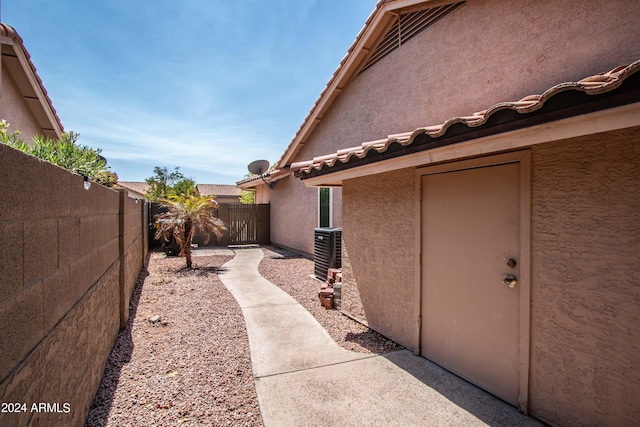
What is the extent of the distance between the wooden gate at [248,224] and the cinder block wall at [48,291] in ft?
45.3

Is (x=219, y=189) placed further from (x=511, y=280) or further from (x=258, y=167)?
(x=511, y=280)

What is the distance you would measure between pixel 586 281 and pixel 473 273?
1146 mm

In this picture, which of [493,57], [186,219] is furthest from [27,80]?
[493,57]

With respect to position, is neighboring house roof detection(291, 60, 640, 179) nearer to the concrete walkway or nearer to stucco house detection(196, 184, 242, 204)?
the concrete walkway

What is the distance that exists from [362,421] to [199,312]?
4.24 metres

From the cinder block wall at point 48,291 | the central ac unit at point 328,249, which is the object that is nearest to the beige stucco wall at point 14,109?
the cinder block wall at point 48,291

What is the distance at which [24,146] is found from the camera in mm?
3098

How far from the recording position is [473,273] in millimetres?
3875

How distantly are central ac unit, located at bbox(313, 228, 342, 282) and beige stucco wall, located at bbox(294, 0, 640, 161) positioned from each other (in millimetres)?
2769

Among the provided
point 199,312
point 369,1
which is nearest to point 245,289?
point 199,312

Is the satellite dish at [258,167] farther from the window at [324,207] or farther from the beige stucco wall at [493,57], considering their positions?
the beige stucco wall at [493,57]

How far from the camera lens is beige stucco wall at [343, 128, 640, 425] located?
8.61 ft

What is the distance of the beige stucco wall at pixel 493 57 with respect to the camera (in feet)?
11.7

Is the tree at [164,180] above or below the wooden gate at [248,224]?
above
